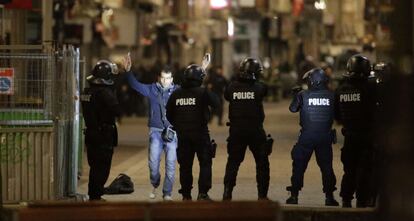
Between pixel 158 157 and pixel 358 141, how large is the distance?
2.91m

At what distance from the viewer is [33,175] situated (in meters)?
14.7

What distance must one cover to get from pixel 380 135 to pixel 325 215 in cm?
506

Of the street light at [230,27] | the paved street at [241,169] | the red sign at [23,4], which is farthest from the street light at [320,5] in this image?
the red sign at [23,4]

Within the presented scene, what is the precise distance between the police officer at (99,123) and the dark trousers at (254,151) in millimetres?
1577

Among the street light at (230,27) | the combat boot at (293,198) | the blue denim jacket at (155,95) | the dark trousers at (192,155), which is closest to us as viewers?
the dark trousers at (192,155)

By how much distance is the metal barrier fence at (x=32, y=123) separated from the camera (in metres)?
14.6

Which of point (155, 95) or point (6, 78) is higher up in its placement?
point (6, 78)

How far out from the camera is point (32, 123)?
1465 cm

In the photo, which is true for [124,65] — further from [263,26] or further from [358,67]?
[263,26]

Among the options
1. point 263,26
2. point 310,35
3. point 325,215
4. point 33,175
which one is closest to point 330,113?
point 325,215

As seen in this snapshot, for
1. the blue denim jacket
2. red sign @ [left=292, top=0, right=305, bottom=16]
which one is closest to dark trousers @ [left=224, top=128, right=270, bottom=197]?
the blue denim jacket

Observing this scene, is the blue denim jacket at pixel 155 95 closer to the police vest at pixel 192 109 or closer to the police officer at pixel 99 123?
the police vest at pixel 192 109

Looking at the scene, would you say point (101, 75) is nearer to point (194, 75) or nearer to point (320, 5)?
point (194, 75)

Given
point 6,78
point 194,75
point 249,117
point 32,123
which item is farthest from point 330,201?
point 6,78
